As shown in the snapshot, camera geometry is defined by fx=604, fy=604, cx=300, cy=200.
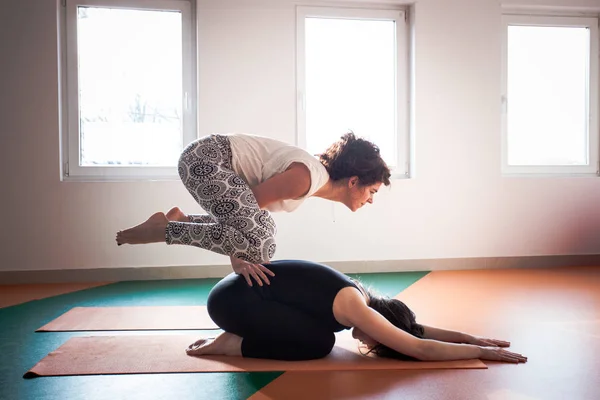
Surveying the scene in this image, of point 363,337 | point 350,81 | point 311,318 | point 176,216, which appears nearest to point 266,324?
point 311,318

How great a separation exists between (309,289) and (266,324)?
8.7 inches

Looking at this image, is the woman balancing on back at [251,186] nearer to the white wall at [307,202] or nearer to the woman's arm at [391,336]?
the woman's arm at [391,336]

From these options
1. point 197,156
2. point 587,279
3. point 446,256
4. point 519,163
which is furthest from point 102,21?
point 587,279

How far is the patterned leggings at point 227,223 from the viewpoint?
2564 mm

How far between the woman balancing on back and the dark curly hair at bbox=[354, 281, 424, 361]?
45 cm

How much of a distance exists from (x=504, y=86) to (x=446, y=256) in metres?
1.60

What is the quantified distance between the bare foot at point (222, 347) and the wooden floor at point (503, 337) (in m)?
0.33

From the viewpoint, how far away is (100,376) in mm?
2223

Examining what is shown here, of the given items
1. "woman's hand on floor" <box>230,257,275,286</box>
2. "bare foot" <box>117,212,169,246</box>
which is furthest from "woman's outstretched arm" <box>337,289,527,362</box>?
"bare foot" <box>117,212,169,246</box>

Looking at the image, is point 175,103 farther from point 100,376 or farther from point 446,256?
point 100,376

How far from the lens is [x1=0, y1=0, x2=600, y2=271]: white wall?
4570 mm

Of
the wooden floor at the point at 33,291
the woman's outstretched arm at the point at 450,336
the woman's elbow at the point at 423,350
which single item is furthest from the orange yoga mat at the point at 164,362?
the wooden floor at the point at 33,291

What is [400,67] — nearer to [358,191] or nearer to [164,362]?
[358,191]

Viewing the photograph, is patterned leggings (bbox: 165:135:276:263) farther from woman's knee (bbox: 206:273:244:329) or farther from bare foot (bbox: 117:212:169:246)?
woman's knee (bbox: 206:273:244:329)
